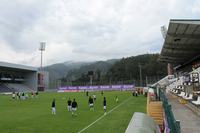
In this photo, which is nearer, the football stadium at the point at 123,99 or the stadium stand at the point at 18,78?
the football stadium at the point at 123,99

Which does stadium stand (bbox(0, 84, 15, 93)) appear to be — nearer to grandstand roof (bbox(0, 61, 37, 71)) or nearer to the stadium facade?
the stadium facade

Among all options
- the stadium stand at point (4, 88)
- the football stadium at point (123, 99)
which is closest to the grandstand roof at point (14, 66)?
the football stadium at point (123, 99)

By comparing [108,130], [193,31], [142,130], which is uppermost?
[193,31]

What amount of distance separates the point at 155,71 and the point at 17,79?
197 feet

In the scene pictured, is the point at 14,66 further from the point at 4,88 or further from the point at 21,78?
the point at 21,78

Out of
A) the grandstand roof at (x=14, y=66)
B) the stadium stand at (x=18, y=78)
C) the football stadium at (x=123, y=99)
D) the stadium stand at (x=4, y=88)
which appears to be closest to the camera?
the football stadium at (x=123, y=99)

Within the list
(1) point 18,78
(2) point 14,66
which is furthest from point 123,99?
(1) point 18,78

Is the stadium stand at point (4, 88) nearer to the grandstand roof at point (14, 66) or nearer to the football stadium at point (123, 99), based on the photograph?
the football stadium at point (123, 99)

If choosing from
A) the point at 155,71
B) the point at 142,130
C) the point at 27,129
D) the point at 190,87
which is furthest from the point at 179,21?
the point at 155,71

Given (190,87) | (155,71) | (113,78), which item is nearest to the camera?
(190,87)

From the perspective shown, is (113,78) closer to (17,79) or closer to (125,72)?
(125,72)

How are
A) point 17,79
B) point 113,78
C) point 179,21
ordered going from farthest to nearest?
point 113,78 → point 17,79 → point 179,21

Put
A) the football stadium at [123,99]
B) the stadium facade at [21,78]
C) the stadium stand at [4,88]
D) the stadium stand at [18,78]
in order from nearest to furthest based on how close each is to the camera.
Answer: the football stadium at [123,99] < the stadium stand at [4,88] < the stadium stand at [18,78] < the stadium facade at [21,78]

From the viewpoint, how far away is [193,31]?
36.3m
